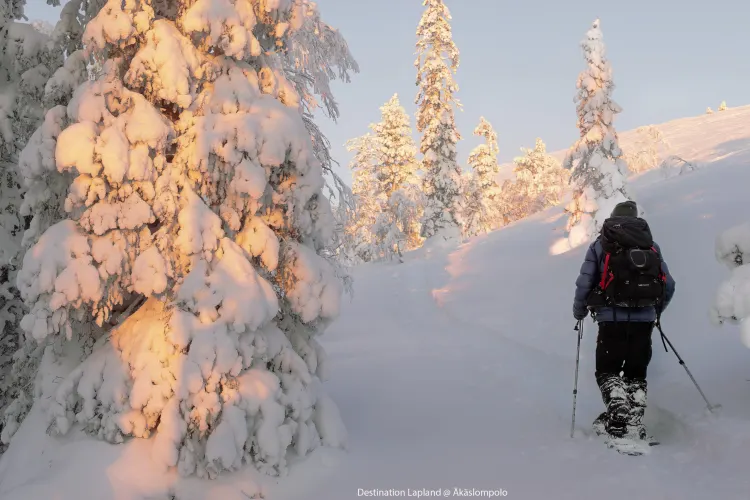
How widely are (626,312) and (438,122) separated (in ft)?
93.9

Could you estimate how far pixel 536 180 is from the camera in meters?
52.6

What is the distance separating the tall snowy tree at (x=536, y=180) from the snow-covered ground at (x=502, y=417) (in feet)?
128

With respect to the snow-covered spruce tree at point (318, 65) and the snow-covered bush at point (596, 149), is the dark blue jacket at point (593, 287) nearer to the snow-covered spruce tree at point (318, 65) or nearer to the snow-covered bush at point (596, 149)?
the snow-covered spruce tree at point (318, 65)

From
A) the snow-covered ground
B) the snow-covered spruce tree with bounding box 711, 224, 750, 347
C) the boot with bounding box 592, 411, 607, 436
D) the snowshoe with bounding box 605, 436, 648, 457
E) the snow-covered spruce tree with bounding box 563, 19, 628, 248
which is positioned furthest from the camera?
the snow-covered spruce tree with bounding box 563, 19, 628, 248

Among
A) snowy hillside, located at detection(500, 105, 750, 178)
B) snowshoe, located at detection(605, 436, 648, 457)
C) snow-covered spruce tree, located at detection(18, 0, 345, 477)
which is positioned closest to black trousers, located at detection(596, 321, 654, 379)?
snowshoe, located at detection(605, 436, 648, 457)

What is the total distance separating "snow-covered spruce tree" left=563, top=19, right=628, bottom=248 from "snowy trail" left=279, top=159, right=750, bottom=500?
22.7 feet

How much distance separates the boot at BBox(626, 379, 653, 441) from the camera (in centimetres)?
544

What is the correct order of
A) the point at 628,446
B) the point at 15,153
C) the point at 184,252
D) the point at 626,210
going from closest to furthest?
the point at 184,252, the point at 628,446, the point at 626,210, the point at 15,153

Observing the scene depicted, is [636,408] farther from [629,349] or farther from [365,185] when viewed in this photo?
[365,185]

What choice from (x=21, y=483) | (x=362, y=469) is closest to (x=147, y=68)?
A: (x=21, y=483)

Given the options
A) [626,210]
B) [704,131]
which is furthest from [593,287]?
[704,131]

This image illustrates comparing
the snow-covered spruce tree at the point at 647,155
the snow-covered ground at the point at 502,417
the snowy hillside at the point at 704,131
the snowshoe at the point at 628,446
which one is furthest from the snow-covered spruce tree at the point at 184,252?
the snow-covered spruce tree at the point at 647,155

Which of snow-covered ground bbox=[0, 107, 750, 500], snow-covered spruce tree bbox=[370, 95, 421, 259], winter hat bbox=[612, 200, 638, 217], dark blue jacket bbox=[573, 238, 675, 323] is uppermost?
snow-covered spruce tree bbox=[370, 95, 421, 259]

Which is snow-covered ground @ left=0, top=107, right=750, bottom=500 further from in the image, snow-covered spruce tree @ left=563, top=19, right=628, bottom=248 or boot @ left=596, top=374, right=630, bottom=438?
snow-covered spruce tree @ left=563, top=19, right=628, bottom=248
